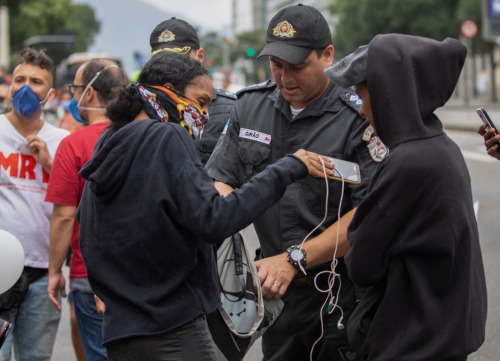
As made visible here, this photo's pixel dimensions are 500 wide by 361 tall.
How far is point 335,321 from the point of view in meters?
2.99

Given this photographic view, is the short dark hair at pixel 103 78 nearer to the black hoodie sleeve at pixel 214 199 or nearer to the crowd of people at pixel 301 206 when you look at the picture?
the crowd of people at pixel 301 206

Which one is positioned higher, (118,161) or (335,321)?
(118,161)

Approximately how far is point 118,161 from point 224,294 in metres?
0.74

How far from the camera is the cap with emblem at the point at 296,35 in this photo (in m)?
3.04

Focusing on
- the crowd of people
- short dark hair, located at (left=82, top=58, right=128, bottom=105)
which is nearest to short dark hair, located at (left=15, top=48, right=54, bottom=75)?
short dark hair, located at (left=82, top=58, right=128, bottom=105)

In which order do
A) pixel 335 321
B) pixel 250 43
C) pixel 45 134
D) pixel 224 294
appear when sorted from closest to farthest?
pixel 224 294 < pixel 335 321 < pixel 45 134 < pixel 250 43

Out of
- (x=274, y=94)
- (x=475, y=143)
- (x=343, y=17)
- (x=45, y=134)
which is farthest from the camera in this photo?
(x=343, y=17)

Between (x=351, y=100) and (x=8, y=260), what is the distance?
1759mm

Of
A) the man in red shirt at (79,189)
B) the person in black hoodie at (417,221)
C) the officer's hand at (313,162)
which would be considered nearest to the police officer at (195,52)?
the man in red shirt at (79,189)

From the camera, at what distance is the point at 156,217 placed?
92.7 inches

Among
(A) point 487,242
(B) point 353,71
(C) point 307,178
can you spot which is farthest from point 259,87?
(A) point 487,242

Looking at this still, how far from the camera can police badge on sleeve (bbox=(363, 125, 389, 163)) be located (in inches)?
113

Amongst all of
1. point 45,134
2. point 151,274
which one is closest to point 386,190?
point 151,274

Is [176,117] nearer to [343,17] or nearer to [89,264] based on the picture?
[89,264]
